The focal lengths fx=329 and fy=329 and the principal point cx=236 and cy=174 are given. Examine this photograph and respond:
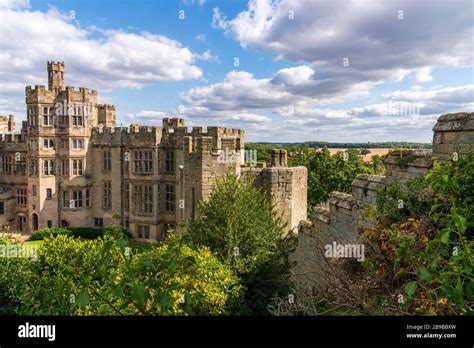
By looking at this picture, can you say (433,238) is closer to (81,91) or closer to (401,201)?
(401,201)

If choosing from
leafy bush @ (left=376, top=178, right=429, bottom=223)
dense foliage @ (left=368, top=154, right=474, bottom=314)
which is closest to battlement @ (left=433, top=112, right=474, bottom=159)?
dense foliage @ (left=368, top=154, right=474, bottom=314)

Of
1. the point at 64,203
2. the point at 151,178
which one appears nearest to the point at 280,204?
the point at 151,178

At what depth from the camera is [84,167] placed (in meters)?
29.5

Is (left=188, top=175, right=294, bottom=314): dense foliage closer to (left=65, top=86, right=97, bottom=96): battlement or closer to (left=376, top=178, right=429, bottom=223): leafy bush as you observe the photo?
(left=376, top=178, right=429, bottom=223): leafy bush

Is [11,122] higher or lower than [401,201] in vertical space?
higher

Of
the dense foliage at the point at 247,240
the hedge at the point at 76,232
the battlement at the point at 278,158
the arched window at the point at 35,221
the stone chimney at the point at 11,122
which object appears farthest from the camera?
the stone chimney at the point at 11,122

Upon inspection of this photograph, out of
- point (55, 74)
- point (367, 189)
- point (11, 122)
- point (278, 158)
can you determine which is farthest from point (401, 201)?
point (11, 122)

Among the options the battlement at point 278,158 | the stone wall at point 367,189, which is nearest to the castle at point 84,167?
the battlement at point 278,158

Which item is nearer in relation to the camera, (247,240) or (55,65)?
(247,240)

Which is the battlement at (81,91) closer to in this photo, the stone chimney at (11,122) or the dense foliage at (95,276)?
the stone chimney at (11,122)

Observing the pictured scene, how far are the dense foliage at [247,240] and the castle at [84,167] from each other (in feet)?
45.6

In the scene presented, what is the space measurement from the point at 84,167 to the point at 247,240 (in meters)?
24.5

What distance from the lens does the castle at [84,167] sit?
2647 centimetres
